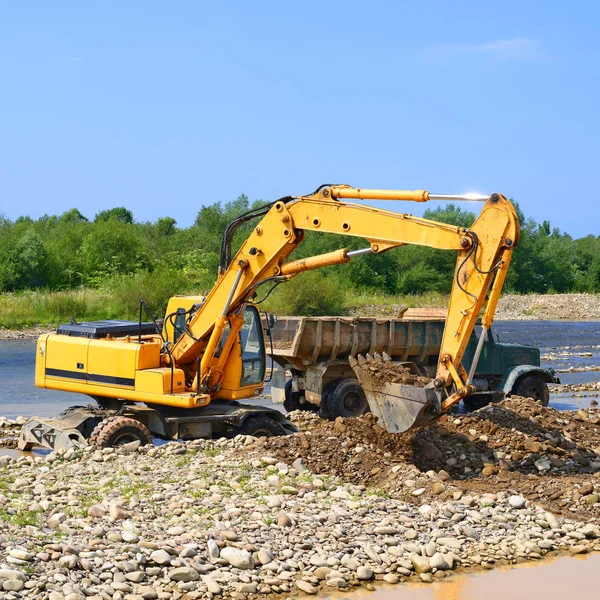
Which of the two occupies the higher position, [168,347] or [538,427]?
[168,347]

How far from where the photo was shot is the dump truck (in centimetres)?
1791

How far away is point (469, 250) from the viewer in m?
12.5

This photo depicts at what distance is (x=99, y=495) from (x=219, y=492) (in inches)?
58.3

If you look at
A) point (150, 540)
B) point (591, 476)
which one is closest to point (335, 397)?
point (591, 476)

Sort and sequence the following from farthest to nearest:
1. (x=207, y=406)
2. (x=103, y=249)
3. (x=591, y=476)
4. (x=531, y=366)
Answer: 1. (x=103, y=249)
2. (x=531, y=366)
3. (x=207, y=406)
4. (x=591, y=476)

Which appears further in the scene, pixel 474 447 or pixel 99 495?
pixel 474 447

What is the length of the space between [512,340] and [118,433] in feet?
115

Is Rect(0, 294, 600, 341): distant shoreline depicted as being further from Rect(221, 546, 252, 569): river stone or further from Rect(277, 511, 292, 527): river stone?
Rect(221, 546, 252, 569): river stone

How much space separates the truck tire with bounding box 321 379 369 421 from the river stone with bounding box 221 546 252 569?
28.6 ft

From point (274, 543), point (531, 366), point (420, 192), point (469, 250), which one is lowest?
point (274, 543)

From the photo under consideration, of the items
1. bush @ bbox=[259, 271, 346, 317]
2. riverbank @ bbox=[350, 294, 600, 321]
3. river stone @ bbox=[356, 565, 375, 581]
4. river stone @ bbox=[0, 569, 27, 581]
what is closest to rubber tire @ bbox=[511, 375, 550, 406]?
river stone @ bbox=[356, 565, 375, 581]

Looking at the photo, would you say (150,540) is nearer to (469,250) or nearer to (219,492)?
(219,492)

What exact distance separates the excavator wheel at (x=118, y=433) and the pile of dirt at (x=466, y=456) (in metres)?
2.01

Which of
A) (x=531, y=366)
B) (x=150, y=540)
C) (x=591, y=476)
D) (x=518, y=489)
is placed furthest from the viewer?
(x=531, y=366)
